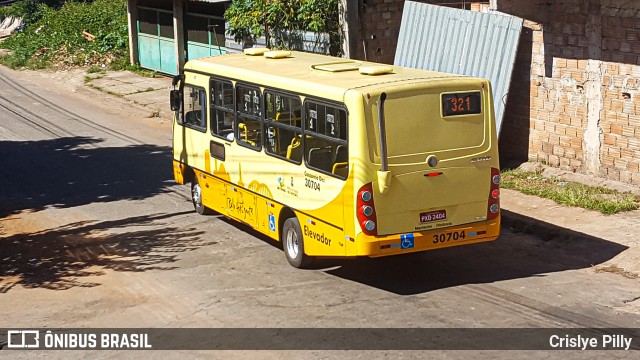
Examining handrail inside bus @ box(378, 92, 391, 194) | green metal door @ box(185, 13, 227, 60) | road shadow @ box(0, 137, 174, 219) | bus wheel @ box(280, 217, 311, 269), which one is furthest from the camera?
green metal door @ box(185, 13, 227, 60)

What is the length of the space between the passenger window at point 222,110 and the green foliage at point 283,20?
7.39 meters

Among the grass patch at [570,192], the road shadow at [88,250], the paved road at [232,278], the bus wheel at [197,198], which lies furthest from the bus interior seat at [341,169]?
the grass patch at [570,192]

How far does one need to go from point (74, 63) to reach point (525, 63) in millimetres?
22301

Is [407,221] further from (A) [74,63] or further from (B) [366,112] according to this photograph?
(A) [74,63]

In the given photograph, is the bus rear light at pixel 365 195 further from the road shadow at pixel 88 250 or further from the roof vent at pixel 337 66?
the road shadow at pixel 88 250

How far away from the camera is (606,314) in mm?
11484

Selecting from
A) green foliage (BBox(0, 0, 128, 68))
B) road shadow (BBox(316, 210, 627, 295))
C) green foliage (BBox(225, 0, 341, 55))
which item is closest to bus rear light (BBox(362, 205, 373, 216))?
road shadow (BBox(316, 210, 627, 295))

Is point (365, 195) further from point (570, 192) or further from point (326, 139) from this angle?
point (570, 192)

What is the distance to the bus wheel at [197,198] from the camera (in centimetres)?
1644

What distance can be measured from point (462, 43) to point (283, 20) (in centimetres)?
621

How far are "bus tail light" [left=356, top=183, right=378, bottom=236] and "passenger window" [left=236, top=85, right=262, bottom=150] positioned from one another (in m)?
2.72

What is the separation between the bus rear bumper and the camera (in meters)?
12.0

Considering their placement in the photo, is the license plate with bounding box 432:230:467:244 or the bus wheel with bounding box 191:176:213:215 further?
the bus wheel with bounding box 191:176:213:215

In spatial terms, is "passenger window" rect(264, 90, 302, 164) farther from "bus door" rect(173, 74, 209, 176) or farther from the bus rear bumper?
"bus door" rect(173, 74, 209, 176)
